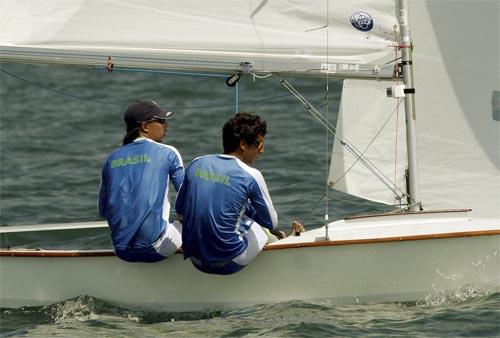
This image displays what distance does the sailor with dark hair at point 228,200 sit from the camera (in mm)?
6344

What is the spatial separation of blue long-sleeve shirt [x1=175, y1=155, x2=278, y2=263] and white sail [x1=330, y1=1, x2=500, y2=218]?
1.14 metres

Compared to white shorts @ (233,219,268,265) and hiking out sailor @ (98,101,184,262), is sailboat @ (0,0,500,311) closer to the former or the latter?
white shorts @ (233,219,268,265)

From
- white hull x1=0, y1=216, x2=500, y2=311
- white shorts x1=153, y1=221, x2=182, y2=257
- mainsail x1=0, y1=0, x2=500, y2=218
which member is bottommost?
white hull x1=0, y1=216, x2=500, y2=311

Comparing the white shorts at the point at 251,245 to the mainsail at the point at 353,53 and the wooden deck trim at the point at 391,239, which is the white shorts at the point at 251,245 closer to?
the wooden deck trim at the point at 391,239

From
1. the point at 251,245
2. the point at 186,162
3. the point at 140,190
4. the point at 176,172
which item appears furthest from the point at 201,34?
the point at 186,162

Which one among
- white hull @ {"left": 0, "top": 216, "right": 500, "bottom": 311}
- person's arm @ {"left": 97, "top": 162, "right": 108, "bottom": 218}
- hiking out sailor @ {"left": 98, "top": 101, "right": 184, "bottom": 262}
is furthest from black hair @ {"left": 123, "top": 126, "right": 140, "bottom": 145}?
white hull @ {"left": 0, "top": 216, "right": 500, "bottom": 311}

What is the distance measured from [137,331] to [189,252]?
472 millimetres

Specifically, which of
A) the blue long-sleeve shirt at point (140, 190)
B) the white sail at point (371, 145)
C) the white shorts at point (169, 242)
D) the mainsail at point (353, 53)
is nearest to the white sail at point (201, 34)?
the mainsail at point (353, 53)

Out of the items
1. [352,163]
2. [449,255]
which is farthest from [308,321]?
[352,163]

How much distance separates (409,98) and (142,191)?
1648 mm

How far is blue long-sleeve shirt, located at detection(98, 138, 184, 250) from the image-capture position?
6469 millimetres

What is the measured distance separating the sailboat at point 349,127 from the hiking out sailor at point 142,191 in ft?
0.59

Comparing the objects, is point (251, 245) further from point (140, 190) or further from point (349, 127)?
point (349, 127)

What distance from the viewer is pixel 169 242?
6.50 m
